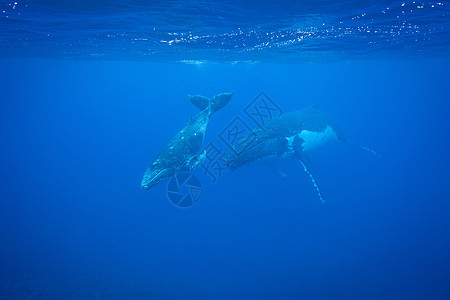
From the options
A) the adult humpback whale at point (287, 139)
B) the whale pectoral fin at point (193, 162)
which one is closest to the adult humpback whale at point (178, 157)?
the whale pectoral fin at point (193, 162)

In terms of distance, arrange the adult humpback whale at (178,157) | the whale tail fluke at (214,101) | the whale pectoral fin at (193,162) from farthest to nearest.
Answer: the whale tail fluke at (214,101) < the whale pectoral fin at (193,162) < the adult humpback whale at (178,157)

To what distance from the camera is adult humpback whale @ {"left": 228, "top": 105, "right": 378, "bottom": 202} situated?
426 inches

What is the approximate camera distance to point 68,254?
64.5 feet

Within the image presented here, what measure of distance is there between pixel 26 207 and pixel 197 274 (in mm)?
22012

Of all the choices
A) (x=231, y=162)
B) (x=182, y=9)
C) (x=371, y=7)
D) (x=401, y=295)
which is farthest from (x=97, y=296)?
(x=371, y=7)

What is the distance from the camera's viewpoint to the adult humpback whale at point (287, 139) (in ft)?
35.5

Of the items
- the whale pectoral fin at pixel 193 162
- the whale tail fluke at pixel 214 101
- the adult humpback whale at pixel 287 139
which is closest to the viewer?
the whale pectoral fin at pixel 193 162

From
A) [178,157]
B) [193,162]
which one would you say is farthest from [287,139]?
[178,157]

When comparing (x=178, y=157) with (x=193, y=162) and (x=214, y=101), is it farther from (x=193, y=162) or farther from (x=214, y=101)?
(x=214, y=101)

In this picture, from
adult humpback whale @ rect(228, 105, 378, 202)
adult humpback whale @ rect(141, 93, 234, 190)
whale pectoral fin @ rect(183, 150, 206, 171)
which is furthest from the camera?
adult humpback whale @ rect(228, 105, 378, 202)

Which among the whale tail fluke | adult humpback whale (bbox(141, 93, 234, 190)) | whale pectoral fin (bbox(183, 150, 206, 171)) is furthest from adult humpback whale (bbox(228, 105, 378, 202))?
whale pectoral fin (bbox(183, 150, 206, 171))

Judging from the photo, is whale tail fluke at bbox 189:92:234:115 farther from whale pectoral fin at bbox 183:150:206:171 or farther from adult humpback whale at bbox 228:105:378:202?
whale pectoral fin at bbox 183:150:206:171

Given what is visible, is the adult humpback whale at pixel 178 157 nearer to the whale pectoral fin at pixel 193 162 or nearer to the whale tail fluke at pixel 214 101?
the whale pectoral fin at pixel 193 162

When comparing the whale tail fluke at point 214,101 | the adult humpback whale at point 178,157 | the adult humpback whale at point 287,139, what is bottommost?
the adult humpback whale at point 287,139
